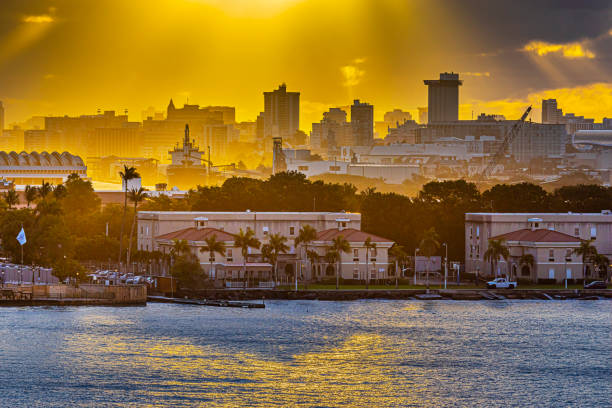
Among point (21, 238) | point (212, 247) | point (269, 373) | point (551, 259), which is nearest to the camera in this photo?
point (269, 373)

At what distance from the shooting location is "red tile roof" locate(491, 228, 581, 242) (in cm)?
8338

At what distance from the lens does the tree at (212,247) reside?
78950 millimetres

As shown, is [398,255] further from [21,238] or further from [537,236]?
[21,238]

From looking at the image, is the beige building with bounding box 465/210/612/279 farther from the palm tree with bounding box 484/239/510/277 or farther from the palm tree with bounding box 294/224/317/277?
the palm tree with bounding box 294/224/317/277

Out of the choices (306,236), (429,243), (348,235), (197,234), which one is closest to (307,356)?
(306,236)

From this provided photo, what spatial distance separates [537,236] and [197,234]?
68.0 feet

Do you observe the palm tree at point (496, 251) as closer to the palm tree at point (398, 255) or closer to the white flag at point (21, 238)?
the palm tree at point (398, 255)

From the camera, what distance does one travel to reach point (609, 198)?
110 m

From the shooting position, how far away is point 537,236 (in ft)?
276

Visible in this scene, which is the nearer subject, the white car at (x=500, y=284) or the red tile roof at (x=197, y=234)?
the white car at (x=500, y=284)

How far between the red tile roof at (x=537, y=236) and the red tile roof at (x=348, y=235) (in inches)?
306

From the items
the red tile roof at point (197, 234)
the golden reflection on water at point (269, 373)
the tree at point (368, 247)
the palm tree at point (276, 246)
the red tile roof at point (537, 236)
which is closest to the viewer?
the golden reflection on water at point (269, 373)

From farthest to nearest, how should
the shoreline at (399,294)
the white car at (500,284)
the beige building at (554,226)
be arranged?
the beige building at (554,226)
the white car at (500,284)
the shoreline at (399,294)

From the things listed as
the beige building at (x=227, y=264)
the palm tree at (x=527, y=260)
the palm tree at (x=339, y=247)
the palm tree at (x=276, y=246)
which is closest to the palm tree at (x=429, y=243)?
the palm tree at (x=527, y=260)
